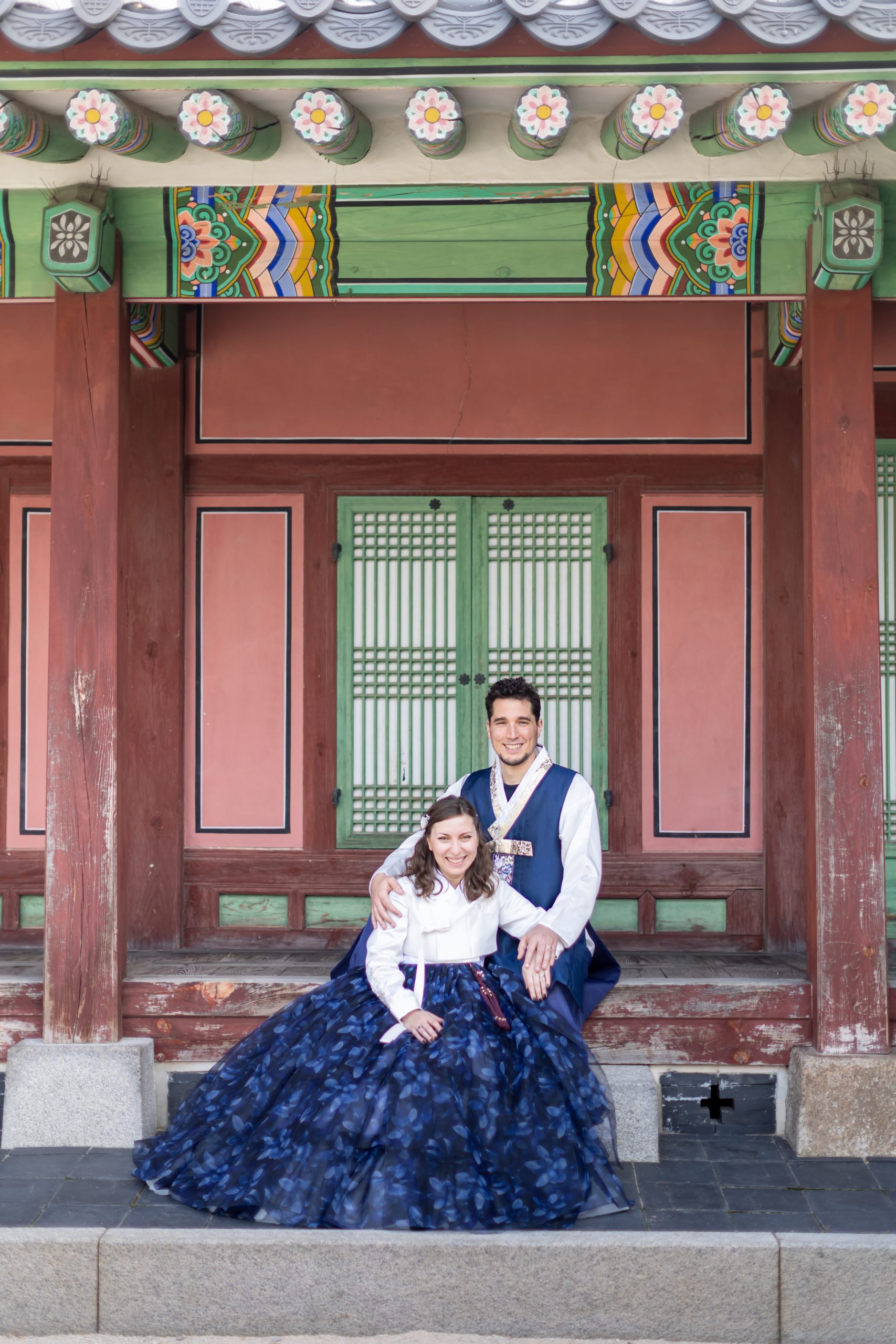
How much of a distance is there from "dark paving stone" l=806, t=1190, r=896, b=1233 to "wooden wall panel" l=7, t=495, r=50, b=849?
12.5 feet

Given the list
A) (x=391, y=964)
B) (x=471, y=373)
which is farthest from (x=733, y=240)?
(x=391, y=964)

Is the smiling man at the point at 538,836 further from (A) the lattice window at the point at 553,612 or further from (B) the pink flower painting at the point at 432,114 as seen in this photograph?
(B) the pink flower painting at the point at 432,114

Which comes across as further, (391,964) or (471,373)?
(471,373)

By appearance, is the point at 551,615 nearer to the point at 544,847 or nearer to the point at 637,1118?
the point at 544,847

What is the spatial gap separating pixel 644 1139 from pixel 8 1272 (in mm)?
2101

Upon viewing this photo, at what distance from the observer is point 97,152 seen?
161 inches

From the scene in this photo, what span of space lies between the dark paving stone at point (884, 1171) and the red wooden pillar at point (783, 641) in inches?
53.9

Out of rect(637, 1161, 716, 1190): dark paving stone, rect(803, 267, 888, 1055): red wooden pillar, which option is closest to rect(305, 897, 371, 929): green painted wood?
rect(637, 1161, 716, 1190): dark paving stone

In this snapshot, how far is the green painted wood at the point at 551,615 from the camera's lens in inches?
215

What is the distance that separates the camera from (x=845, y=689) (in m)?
4.21

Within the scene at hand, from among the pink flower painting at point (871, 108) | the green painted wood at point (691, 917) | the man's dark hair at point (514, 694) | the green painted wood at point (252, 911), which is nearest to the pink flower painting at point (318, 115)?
the pink flower painting at point (871, 108)

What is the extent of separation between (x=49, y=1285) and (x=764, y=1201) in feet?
7.16

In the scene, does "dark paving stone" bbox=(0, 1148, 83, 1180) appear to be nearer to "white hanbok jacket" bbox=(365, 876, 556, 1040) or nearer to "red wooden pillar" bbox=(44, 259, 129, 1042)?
"red wooden pillar" bbox=(44, 259, 129, 1042)

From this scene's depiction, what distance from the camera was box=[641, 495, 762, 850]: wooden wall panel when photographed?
17.8 feet
